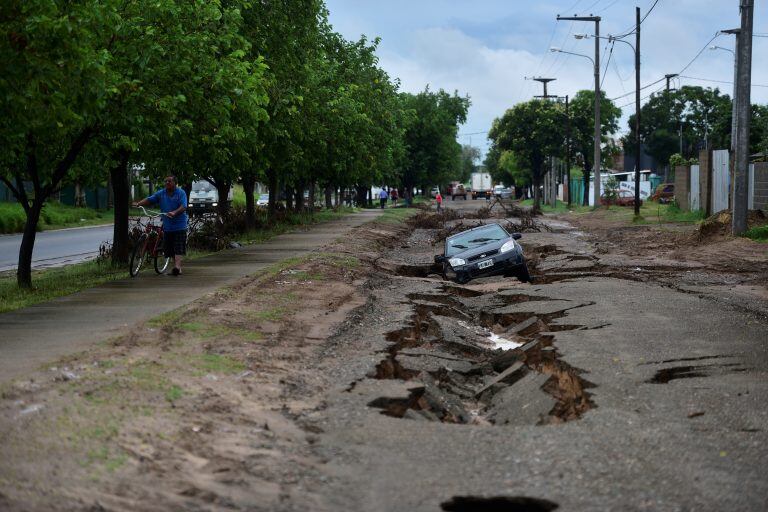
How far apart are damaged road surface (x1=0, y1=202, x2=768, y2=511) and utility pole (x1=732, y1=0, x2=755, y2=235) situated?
522 inches

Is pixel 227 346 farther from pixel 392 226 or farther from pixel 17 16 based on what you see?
pixel 392 226

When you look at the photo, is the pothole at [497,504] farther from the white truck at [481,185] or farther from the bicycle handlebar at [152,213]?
the white truck at [481,185]

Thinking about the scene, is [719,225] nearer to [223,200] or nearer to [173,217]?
[223,200]

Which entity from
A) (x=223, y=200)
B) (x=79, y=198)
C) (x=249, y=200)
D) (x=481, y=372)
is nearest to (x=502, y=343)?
(x=481, y=372)

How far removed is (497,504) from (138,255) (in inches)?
507

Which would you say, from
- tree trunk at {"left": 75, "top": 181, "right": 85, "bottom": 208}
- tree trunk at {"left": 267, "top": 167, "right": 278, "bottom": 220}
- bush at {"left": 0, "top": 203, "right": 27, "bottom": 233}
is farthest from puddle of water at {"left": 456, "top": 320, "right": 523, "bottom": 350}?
tree trunk at {"left": 75, "top": 181, "right": 85, "bottom": 208}

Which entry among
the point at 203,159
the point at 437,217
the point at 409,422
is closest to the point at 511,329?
the point at 409,422

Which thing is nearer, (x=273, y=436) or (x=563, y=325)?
(x=273, y=436)

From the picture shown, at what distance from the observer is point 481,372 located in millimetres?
10297

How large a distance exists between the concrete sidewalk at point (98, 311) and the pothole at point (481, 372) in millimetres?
2923

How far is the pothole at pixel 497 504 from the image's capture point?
17.3ft

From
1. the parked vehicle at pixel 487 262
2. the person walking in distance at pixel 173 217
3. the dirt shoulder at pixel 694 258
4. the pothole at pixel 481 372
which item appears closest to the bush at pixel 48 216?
the person walking in distance at pixel 173 217

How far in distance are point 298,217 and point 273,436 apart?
35373 mm

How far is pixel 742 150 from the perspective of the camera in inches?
1028
